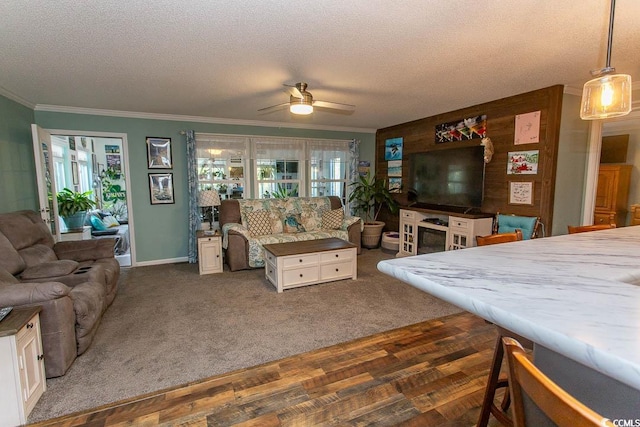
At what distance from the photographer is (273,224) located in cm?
507

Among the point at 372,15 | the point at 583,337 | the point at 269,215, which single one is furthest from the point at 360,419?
the point at 269,215

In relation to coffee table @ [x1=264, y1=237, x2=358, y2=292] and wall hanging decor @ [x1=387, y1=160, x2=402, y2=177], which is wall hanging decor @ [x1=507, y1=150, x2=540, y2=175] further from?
coffee table @ [x1=264, y1=237, x2=358, y2=292]

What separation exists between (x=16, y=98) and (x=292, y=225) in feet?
12.3

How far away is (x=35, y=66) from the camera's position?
277 cm

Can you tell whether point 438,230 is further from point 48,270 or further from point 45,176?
point 45,176

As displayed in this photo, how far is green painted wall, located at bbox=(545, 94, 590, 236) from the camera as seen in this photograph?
359cm

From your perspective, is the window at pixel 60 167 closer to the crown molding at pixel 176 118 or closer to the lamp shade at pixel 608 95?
the crown molding at pixel 176 118

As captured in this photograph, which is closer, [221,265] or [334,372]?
[334,372]

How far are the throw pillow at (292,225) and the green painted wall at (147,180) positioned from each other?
1.62 m

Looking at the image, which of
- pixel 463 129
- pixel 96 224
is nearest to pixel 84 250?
pixel 96 224

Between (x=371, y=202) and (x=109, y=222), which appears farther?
(x=109, y=222)

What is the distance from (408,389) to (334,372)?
1.61 feet

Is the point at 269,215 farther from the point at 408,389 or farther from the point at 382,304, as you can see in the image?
the point at 408,389

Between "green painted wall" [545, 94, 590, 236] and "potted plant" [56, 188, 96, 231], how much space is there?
6895 millimetres
